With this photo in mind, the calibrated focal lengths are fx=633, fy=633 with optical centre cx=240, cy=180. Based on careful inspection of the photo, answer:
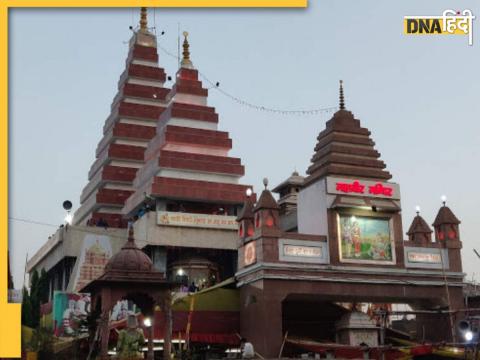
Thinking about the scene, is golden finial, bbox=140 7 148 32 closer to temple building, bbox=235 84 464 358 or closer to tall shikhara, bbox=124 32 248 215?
tall shikhara, bbox=124 32 248 215

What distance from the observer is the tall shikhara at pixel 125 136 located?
56750mm

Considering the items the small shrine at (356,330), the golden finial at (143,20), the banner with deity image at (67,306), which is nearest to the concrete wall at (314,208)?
the small shrine at (356,330)

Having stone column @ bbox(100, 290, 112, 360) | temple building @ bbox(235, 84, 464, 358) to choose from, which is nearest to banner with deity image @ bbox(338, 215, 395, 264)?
temple building @ bbox(235, 84, 464, 358)

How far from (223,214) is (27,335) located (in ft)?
77.9

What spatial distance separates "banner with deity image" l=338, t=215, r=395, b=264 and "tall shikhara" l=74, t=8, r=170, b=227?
27976mm

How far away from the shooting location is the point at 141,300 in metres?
29.2

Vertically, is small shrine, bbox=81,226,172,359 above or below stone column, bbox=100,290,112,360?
above

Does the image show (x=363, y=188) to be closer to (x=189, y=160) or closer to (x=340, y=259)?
(x=340, y=259)

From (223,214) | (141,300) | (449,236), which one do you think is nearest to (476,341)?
(141,300)

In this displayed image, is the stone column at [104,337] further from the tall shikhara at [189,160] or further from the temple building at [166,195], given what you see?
the tall shikhara at [189,160]

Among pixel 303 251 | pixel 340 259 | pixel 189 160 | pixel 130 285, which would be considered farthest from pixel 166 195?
pixel 130 285

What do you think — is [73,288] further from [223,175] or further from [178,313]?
[178,313]

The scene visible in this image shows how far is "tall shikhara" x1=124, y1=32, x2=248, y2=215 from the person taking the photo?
160ft

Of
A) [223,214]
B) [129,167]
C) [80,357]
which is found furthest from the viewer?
[129,167]
